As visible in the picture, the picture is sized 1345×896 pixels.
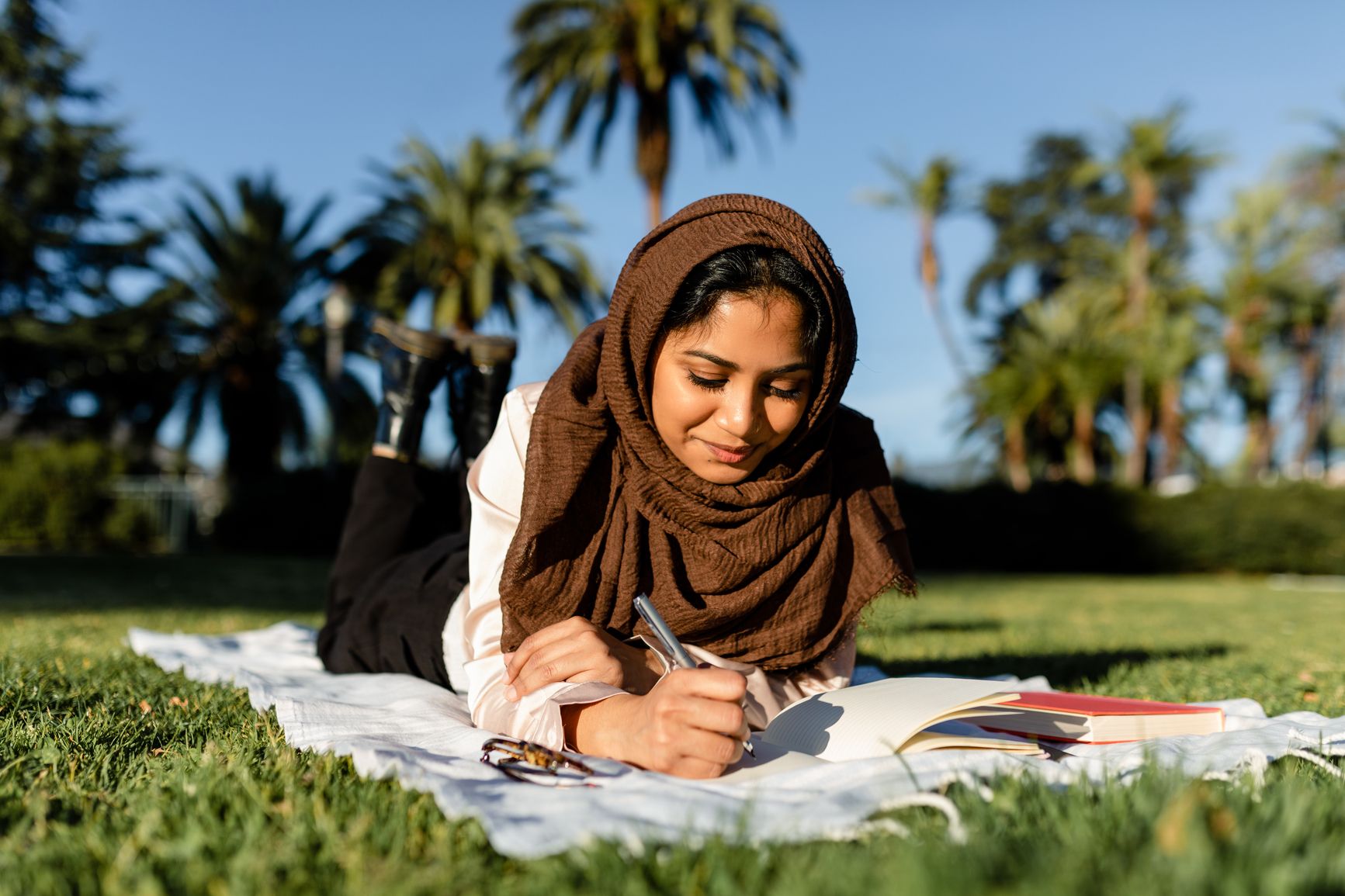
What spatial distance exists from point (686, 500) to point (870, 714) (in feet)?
1.94

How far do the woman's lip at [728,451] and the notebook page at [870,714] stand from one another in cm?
54

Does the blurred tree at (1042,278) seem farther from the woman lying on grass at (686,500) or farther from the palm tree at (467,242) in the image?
the woman lying on grass at (686,500)

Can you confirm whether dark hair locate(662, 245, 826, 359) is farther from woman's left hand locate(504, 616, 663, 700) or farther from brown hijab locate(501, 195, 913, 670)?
woman's left hand locate(504, 616, 663, 700)

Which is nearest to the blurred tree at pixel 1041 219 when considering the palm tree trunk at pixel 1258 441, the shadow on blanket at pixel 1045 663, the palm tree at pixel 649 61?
the palm tree trunk at pixel 1258 441

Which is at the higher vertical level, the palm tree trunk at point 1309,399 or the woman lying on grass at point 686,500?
the palm tree trunk at point 1309,399

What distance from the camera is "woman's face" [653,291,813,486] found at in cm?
205

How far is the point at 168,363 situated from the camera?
2145 centimetres

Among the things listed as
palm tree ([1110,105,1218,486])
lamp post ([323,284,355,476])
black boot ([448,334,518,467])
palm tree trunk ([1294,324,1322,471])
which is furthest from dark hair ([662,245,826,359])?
palm tree trunk ([1294,324,1322,471])

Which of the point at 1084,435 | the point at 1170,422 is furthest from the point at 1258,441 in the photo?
the point at 1170,422

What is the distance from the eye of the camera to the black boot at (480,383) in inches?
145

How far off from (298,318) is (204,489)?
400 centimetres

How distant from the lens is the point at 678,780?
168 cm

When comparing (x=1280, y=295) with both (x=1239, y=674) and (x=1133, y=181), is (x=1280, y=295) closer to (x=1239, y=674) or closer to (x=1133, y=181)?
(x=1133, y=181)

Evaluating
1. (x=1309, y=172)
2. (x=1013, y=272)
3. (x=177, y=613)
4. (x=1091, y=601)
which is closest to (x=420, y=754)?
(x=177, y=613)
